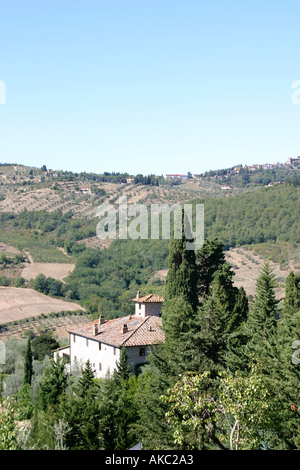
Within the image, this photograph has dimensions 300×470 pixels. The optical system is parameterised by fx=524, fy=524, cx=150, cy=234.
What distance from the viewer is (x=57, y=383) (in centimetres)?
2973

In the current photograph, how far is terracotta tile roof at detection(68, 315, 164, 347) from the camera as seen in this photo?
119 ft

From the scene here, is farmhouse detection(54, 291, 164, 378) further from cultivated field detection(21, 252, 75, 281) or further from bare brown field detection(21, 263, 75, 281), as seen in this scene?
cultivated field detection(21, 252, 75, 281)

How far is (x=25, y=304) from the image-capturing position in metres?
92.9

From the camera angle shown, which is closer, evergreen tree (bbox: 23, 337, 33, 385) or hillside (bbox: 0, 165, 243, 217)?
evergreen tree (bbox: 23, 337, 33, 385)

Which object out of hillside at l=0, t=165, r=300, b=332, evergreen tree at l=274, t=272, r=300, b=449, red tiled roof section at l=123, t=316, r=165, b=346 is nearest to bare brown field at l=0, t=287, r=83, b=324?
hillside at l=0, t=165, r=300, b=332

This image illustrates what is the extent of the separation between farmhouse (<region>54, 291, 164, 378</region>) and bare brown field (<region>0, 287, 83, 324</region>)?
141 ft

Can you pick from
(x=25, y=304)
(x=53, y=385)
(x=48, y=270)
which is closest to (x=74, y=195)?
(x=48, y=270)

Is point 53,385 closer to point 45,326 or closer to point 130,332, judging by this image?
point 130,332

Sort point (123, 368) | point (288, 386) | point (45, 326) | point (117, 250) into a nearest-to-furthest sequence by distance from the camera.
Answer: point (288, 386) < point (123, 368) < point (45, 326) < point (117, 250)

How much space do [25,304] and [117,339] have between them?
194 feet

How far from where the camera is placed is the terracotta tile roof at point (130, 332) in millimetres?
36375

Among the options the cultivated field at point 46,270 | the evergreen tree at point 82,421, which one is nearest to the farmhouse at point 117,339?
the evergreen tree at point 82,421

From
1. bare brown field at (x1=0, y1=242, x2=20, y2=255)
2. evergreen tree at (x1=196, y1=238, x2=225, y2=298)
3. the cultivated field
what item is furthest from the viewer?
bare brown field at (x1=0, y1=242, x2=20, y2=255)
